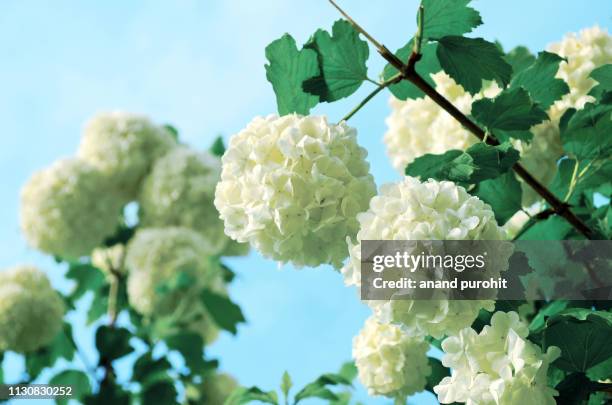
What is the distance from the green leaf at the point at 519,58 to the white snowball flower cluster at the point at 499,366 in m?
0.71

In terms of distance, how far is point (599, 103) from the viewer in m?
1.05

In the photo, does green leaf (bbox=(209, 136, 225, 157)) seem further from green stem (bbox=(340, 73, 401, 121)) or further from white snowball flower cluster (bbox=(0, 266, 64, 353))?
green stem (bbox=(340, 73, 401, 121))

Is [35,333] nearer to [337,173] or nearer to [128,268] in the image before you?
[128,268]

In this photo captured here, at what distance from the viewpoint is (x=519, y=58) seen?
141 centimetres

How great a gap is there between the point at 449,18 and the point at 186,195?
1.41m

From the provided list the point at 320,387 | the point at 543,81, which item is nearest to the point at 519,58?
the point at 543,81

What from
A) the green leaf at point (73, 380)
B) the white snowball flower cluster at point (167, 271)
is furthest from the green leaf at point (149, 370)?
the white snowball flower cluster at point (167, 271)

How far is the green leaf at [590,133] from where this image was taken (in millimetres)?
1034

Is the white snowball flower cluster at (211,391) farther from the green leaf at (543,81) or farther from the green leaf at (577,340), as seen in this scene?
the green leaf at (577,340)

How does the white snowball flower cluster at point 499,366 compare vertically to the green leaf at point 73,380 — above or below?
below

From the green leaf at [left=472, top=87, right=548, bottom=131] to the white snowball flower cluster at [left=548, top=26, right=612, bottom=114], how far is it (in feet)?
1.09

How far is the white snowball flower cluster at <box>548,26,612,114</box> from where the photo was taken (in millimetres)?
1329

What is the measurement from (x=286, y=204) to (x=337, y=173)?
72 millimetres

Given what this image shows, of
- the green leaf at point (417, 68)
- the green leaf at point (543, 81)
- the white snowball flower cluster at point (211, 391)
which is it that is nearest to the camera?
the green leaf at point (417, 68)
